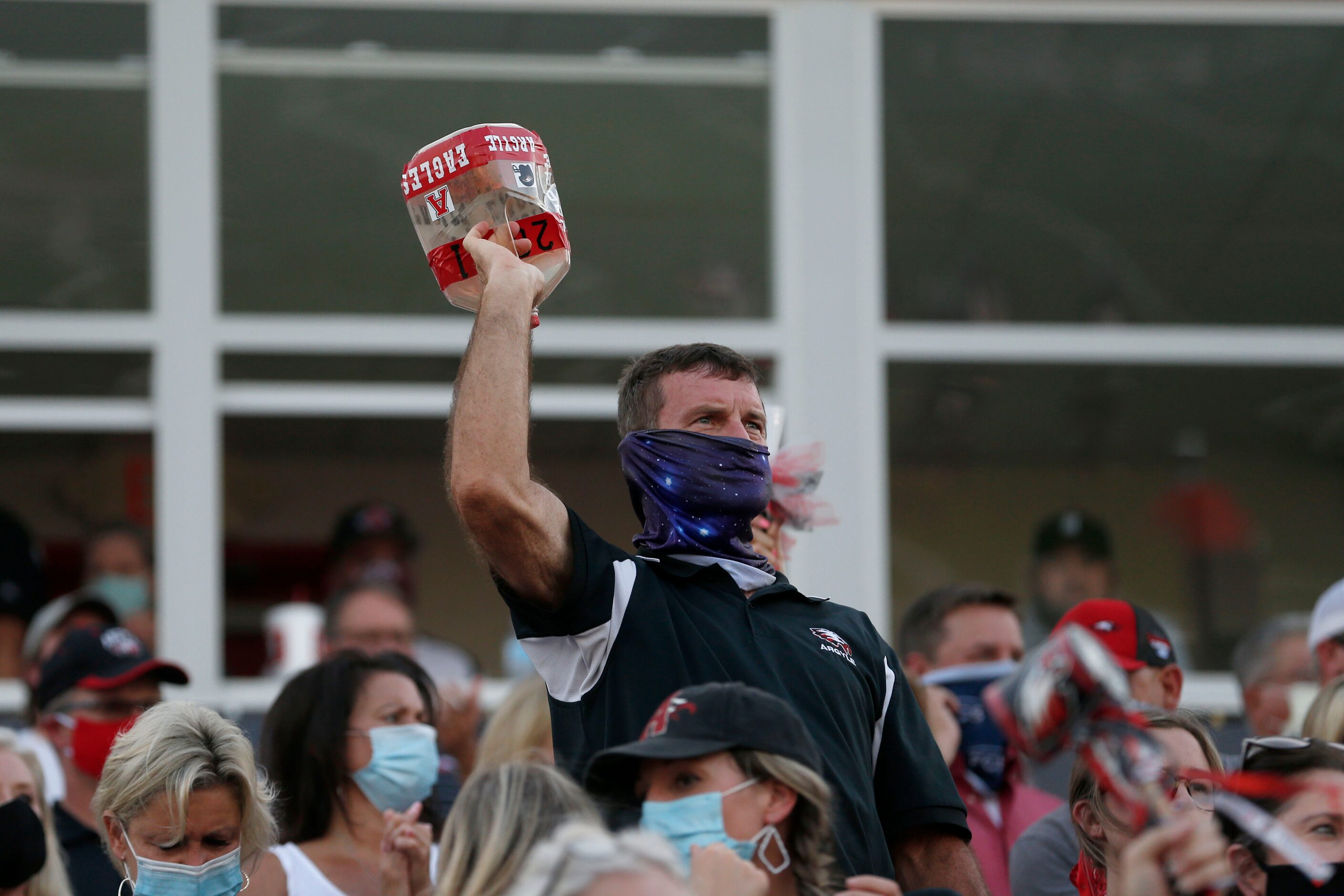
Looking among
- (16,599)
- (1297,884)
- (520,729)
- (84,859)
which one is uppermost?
(16,599)

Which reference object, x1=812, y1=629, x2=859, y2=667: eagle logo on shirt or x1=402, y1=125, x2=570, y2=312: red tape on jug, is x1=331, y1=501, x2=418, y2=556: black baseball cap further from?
x1=812, y1=629, x2=859, y2=667: eagle logo on shirt

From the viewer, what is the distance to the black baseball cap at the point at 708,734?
114 inches

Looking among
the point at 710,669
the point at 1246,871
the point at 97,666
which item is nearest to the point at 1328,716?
the point at 1246,871

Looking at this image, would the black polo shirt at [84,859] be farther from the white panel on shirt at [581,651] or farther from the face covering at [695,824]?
the face covering at [695,824]

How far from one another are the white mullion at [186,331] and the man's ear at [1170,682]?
407 cm

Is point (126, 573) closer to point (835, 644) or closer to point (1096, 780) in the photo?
point (835, 644)

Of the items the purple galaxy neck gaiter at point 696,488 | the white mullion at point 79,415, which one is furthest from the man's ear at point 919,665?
the white mullion at point 79,415

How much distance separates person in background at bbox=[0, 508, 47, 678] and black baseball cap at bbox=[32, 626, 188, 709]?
74.2 inches

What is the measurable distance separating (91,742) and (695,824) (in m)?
2.80

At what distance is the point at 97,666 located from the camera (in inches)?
203

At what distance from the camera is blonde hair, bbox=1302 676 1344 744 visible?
444 centimetres

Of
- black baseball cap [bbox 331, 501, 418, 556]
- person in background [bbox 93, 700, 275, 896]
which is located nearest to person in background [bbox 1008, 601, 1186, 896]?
person in background [bbox 93, 700, 275, 896]

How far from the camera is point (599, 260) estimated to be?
25.4 feet

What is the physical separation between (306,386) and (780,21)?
2698mm
